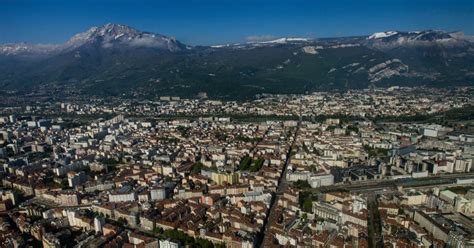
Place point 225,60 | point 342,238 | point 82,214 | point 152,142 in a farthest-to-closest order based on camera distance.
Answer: point 225,60 → point 152,142 → point 82,214 → point 342,238

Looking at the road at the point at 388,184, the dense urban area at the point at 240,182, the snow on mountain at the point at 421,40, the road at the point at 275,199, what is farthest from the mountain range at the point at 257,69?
the road at the point at 388,184

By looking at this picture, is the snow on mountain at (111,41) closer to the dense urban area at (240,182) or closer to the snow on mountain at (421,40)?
the snow on mountain at (421,40)

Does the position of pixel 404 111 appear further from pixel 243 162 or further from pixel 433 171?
pixel 243 162

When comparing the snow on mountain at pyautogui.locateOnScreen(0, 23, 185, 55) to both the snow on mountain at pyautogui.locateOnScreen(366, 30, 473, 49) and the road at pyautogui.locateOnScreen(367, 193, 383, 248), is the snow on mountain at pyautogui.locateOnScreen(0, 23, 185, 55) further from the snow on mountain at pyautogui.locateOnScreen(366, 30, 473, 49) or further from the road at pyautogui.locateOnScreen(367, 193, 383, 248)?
the road at pyautogui.locateOnScreen(367, 193, 383, 248)

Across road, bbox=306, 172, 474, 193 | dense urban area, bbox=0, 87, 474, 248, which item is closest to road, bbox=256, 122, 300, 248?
dense urban area, bbox=0, 87, 474, 248

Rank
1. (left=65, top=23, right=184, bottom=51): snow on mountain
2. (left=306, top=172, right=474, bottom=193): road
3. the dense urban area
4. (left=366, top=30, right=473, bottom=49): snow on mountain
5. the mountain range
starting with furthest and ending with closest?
(left=65, top=23, right=184, bottom=51): snow on mountain < (left=366, top=30, right=473, bottom=49): snow on mountain < the mountain range < (left=306, top=172, right=474, bottom=193): road < the dense urban area

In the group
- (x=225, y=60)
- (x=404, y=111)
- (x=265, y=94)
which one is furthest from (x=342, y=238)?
(x=225, y=60)

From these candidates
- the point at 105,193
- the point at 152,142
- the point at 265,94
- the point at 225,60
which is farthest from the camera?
the point at 225,60
